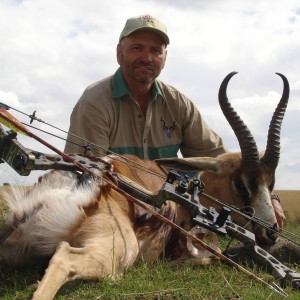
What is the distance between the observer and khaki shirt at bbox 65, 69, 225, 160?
5.95 m

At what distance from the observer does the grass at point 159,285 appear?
299cm

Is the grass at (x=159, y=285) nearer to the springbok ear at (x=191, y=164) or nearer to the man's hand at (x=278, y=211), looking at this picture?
the springbok ear at (x=191, y=164)

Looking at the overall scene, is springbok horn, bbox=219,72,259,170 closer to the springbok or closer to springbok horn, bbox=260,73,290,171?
springbok horn, bbox=260,73,290,171

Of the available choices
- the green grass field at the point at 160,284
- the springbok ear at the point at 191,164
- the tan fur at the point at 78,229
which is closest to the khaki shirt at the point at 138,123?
the springbok ear at the point at 191,164

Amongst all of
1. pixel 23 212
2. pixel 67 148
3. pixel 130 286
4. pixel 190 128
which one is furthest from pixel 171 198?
pixel 190 128

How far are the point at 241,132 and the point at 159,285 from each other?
2354 millimetres

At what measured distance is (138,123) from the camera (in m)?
6.13

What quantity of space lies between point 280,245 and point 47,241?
2.11 metres

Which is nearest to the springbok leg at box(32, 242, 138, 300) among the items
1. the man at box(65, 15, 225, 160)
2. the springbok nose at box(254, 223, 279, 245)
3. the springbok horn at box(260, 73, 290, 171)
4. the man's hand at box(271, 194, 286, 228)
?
the springbok nose at box(254, 223, 279, 245)

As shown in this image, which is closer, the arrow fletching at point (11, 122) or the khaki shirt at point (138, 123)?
the arrow fletching at point (11, 122)

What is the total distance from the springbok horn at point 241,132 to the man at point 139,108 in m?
1.09

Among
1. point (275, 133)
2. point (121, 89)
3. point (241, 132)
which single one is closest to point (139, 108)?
point (121, 89)

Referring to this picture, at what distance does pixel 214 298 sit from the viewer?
9.82ft

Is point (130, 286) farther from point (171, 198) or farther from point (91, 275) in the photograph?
point (171, 198)
